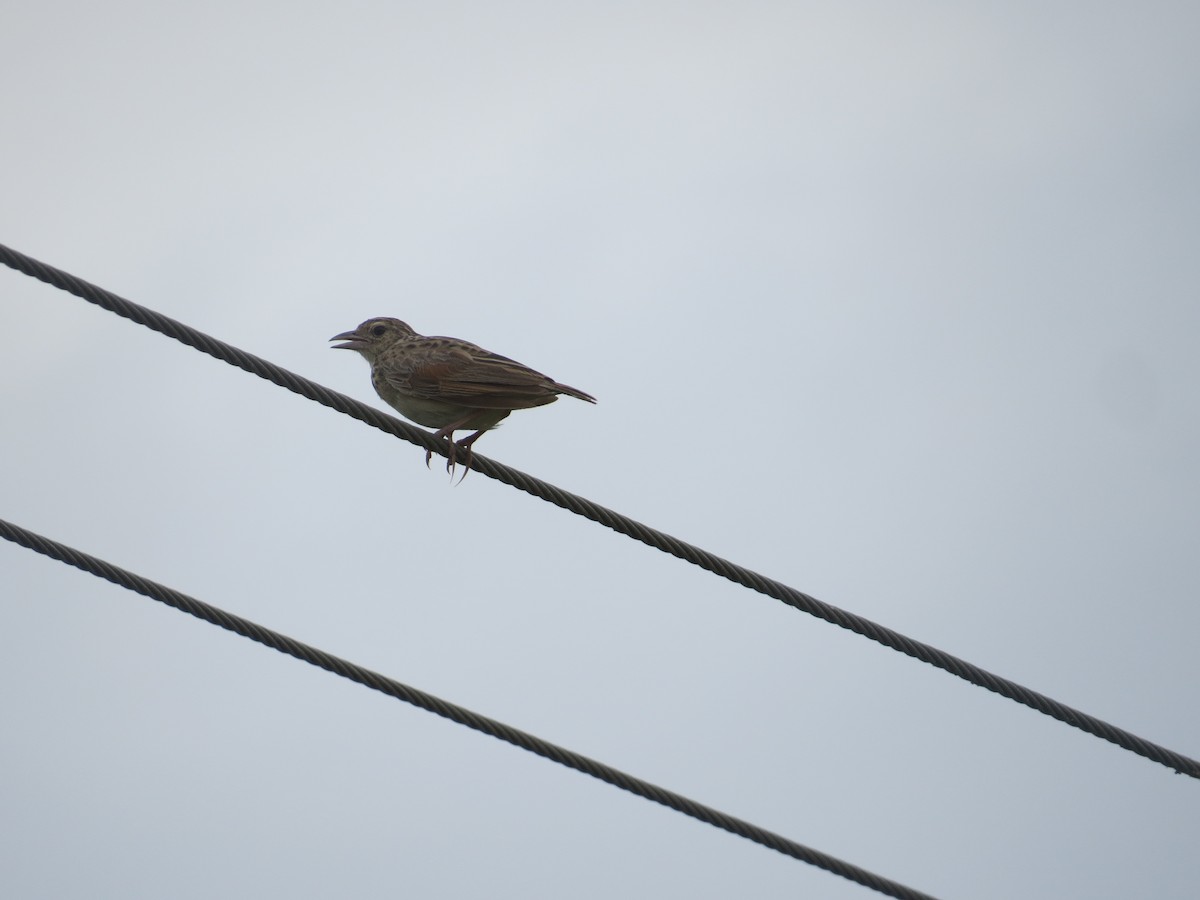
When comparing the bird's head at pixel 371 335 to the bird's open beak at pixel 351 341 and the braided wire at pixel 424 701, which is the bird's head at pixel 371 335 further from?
the braided wire at pixel 424 701

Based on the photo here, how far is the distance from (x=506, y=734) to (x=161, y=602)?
1613mm

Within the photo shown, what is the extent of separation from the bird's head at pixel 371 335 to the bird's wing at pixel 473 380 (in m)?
0.86

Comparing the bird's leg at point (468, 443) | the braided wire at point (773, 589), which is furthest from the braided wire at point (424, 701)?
the bird's leg at point (468, 443)

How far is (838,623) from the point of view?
6.43 metres

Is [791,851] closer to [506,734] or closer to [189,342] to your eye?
[506,734]

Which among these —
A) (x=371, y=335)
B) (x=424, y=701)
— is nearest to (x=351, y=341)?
(x=371, y=335)

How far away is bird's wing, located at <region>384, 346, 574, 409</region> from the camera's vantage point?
8367 millimetres

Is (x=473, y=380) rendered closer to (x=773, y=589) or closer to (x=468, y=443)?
(x=468, y=443)

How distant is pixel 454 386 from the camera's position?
27.9ft

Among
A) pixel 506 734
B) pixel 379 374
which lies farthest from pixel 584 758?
pixel 379 374

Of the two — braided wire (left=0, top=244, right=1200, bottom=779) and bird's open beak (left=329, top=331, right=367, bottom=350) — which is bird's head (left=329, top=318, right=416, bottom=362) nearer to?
bird's open beak (left=329, top=331, right=367, bottom=350)

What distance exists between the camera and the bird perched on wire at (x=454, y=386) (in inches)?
329

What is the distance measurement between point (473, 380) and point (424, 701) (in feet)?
9.52

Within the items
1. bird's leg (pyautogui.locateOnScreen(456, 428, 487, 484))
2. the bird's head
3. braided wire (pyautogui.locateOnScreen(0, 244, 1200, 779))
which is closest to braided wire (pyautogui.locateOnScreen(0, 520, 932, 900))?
braided wire (pyautogui.locateOnScreen(0, 244, 1200, 779))
